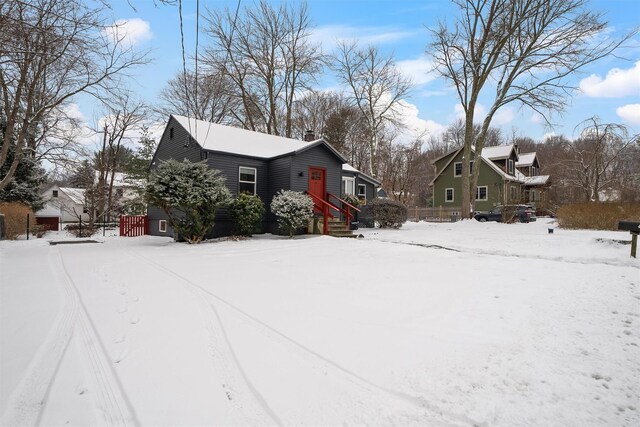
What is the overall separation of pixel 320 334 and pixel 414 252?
580 cm

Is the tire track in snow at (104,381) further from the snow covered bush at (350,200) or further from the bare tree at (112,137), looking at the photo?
the bare tree at (112,137)

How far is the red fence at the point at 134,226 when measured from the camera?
18.1 m

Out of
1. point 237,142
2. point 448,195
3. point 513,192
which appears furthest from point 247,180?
point 513,192

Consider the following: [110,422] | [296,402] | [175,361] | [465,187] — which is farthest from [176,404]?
[465,187]

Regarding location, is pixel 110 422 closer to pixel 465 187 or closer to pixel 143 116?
pixel 465 187

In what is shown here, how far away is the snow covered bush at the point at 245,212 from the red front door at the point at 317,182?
327 cm

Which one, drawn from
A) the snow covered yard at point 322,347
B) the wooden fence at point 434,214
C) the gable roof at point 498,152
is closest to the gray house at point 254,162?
the snow covered yard at point 322,347

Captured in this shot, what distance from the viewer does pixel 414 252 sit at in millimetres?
8664

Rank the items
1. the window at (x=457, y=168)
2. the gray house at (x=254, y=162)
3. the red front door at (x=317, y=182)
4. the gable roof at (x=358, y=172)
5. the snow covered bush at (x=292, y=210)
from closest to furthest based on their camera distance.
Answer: the snow covered bush at (x=292, y=210) → the gray house at (x=254, y=162) → the red front door at (x=317, y=182) → the gable roof at (x=358, y=172) → the window at (x=457, y=168)

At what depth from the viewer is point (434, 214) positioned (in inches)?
1171

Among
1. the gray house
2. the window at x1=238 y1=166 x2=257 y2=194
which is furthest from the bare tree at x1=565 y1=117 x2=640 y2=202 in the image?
the window at x1=238 y1=166 x2=257 y2=194

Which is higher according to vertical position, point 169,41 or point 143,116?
point 143,116

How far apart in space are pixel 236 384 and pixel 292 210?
403 inches

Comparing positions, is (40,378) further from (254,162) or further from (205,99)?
(205,99)
